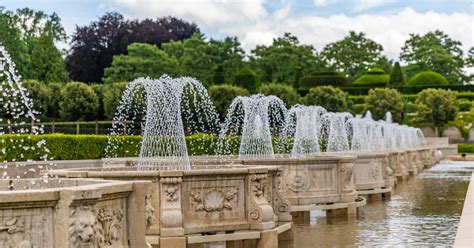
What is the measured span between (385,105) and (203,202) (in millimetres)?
55345

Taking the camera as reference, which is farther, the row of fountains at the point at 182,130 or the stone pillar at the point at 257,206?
the row of fountains at the point at 182,130

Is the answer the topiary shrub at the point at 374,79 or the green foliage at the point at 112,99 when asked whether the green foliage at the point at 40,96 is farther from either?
the topiary shrub at the point at 374,79

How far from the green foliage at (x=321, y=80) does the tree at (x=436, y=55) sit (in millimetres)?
19014

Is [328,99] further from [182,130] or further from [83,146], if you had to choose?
[182,130]

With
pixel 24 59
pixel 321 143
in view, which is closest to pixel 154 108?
pixel 321 143

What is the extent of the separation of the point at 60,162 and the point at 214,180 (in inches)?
464

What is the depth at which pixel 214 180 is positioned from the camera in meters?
10.8

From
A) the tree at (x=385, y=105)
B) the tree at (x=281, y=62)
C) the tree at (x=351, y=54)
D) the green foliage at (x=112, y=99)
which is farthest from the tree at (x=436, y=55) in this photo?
the green foliage at (x=112, y=99)

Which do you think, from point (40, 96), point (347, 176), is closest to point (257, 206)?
point (347, 176)

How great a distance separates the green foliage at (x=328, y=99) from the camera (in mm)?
60362

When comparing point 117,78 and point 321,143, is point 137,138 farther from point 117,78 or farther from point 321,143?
point 117,78

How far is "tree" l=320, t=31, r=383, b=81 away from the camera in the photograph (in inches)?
3671

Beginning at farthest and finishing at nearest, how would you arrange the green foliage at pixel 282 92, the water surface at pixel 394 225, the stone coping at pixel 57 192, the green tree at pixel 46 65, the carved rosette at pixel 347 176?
the green tree at pixel 46 65, the green foliage at pixel 282 92, the carved rosette at pixel 347 176, the water surface at pixel 394 225, the stone coping at pixel 57 192

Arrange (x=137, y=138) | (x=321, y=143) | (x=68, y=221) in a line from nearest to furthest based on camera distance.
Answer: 1. (x=68, y=221)
2. (x=137, y=138)
3. (x=321, y=143)
